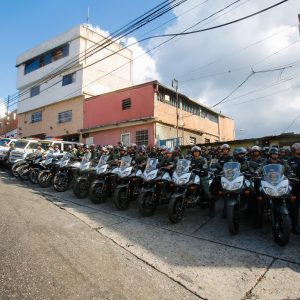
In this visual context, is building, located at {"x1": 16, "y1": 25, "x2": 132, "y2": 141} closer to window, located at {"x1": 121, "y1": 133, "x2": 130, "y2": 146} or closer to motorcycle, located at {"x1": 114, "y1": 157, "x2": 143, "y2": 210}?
window, located at {"x1": 121, "y1": 133, "x2": 130, "y2": 146}

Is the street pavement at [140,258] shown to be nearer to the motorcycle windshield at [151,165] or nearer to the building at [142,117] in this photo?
the motorcycle windshield at [151,165]

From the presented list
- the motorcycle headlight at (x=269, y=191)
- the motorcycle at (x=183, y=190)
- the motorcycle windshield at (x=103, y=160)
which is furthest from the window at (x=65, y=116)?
the motorcycle headlight at (x=269, y=191)

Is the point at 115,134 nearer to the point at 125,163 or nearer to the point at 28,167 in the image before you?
the point at 28,167

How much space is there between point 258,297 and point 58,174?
8.34 meters

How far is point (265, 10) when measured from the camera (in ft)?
26.0

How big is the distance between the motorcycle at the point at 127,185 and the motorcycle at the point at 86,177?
0.93m

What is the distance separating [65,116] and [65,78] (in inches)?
138

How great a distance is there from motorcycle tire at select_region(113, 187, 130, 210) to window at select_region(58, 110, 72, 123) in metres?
18.1

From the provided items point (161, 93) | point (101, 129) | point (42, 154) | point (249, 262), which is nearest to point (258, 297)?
point (249, 262)

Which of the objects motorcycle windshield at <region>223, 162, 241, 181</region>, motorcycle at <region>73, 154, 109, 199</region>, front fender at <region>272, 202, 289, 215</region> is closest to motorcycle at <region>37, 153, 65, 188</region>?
motorcycle at <region>73, 154, 109, 199</region>

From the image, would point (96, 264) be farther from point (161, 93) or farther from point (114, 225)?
point (161, 93)

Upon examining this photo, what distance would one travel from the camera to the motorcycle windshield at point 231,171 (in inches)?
237

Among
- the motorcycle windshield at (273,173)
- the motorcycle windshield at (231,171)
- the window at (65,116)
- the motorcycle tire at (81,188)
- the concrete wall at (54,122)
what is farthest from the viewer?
the window at (65,116)

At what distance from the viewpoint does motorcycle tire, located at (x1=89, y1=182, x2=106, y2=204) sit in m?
8.74
